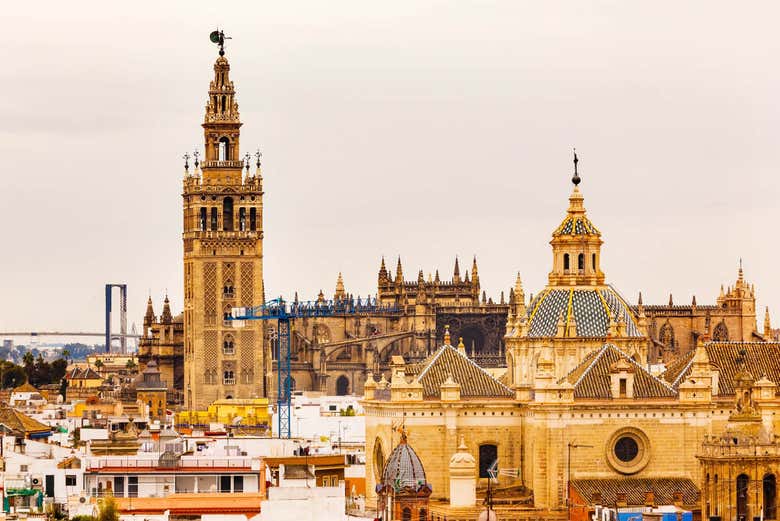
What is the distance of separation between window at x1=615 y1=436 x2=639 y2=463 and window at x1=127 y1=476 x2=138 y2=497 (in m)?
16.2

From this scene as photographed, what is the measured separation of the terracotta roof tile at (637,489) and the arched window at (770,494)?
11.8 ft

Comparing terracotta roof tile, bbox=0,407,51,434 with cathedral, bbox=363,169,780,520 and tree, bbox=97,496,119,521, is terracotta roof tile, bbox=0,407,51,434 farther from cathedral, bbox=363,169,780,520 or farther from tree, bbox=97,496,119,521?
tree, bbox=97,496,119,521

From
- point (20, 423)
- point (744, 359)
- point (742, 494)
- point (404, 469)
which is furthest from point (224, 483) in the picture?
point (20, 423)

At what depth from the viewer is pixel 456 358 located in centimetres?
10850

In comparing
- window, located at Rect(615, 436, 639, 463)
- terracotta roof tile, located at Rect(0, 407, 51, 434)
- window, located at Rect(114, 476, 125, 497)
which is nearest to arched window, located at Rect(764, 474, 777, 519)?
window, located at Rect(615, 436, 639, 463)

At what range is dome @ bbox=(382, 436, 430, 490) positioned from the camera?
9781 cm

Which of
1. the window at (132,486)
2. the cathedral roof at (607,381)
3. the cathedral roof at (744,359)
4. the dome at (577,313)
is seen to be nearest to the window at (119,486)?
the window at (132,486)

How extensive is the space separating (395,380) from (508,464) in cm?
479

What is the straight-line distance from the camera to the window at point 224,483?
10262cm

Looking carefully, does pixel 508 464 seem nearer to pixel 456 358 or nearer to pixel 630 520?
pixel 456 358

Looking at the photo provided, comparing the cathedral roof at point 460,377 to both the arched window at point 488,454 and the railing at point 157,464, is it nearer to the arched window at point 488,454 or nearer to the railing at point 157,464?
the arched window at point 488,454

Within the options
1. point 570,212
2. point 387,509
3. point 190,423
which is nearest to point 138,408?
point 190,423

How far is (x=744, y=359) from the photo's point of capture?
112562 millimetres

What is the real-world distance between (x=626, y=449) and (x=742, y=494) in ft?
25.2
